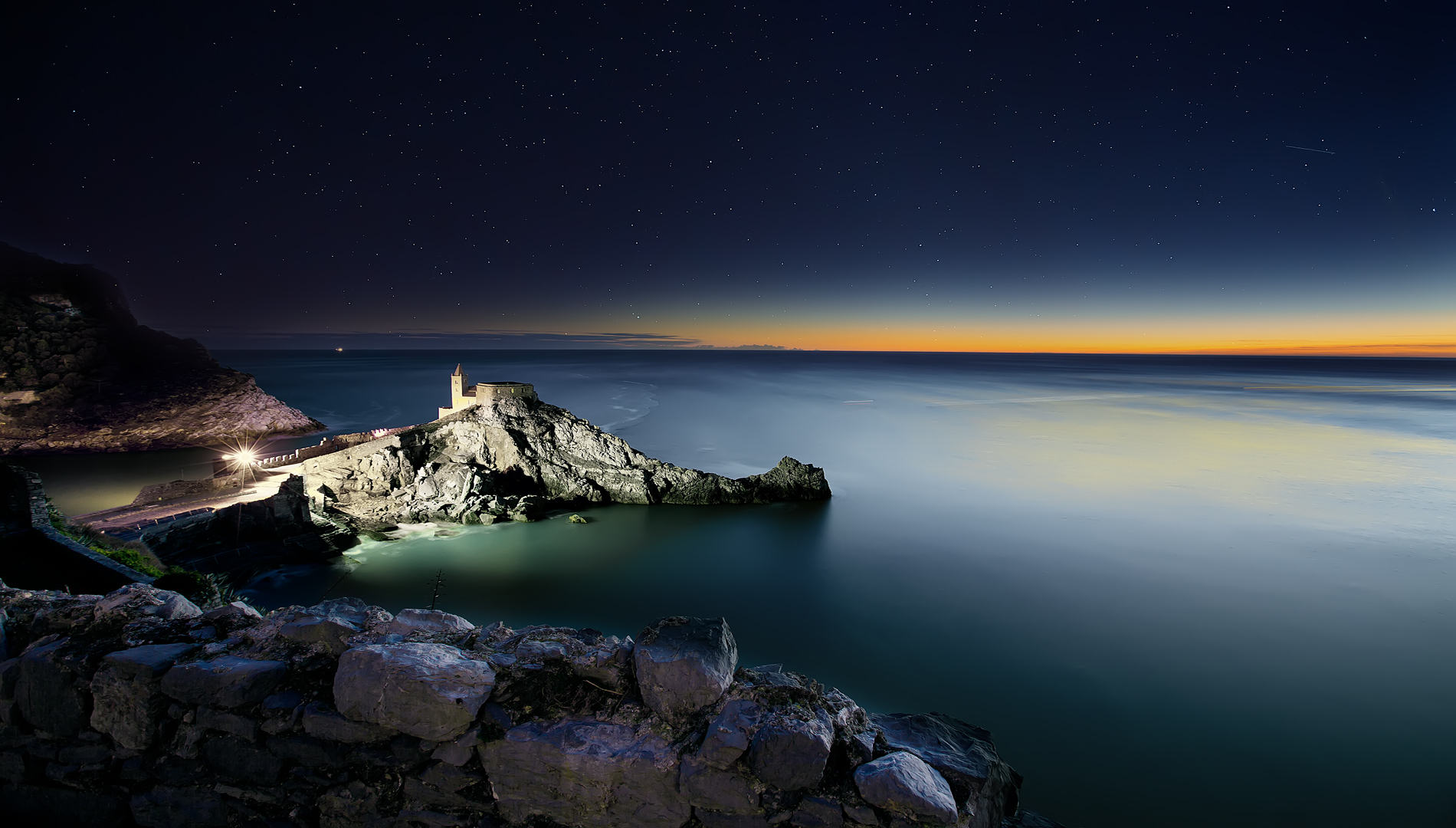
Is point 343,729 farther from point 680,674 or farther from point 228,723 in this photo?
point 680,674

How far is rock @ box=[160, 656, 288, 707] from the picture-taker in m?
2.71

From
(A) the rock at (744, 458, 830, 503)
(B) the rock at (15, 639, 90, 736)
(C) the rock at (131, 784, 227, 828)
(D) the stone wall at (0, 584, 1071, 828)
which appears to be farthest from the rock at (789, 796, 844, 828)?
(A) the rock at (744, 458, 830, 503)

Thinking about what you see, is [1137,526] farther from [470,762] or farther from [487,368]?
[487,368]

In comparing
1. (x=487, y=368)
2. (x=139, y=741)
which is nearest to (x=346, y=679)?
(x=139, y=741)

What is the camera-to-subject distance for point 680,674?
8.64 ft

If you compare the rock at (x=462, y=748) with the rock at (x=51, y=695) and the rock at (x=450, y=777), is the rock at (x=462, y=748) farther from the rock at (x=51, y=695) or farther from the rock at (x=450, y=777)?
the rock at (x=51, y=695)

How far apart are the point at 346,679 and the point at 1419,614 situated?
1878cm

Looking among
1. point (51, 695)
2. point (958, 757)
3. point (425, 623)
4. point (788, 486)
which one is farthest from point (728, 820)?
point (788, 486)

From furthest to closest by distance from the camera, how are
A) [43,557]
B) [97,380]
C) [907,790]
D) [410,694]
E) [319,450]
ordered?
[97,380]
[319,450]
[43,557]
[410,694]
[907,790]

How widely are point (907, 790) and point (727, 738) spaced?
0.72 meters

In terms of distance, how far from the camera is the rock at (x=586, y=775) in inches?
97.7

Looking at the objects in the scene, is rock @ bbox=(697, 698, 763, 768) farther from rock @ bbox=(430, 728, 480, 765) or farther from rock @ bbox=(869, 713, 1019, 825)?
rock @ bbox=(430, 728, 480, 765)

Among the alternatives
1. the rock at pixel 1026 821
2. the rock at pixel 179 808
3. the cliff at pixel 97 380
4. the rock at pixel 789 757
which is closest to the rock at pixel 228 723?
the rock at pixel 179 808

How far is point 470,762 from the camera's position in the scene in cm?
261
